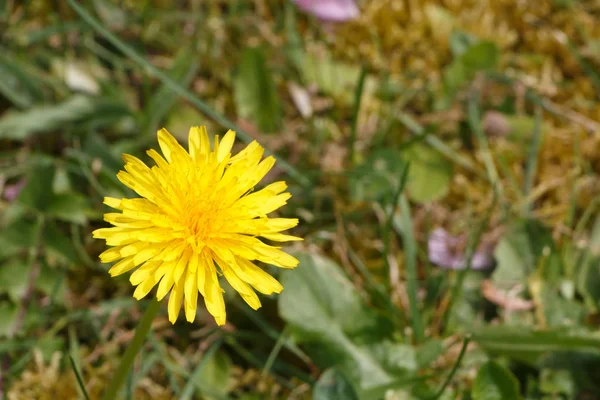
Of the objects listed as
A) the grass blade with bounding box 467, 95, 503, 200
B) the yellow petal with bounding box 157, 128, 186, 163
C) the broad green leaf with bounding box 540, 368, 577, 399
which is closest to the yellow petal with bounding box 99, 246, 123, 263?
the yellow petal with bounding box 157, 128, 186, 163

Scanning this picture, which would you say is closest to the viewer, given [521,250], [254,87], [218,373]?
[218,373]

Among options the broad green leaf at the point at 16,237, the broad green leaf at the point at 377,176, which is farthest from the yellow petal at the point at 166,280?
the broad green leaf at the point at 377,176

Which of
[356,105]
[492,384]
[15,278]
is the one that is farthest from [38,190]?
[492,384]

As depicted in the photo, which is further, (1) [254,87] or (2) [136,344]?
(1) [254,87]

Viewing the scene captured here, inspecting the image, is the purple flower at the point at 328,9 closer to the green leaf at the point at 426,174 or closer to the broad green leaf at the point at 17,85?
the green leaf at the point at 426,174

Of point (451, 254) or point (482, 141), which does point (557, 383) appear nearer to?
point (451, 254)

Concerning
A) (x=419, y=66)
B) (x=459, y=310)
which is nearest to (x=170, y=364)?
(x=459, y=310)

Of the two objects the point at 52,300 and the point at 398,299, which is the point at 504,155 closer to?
the point at 398,299

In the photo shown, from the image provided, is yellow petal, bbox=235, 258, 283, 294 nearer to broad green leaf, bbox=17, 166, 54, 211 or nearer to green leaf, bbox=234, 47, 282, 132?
broad green leaf, bbox=17, 166, 54, 211
